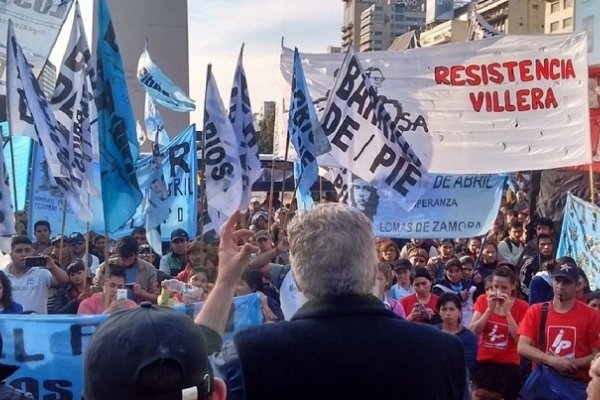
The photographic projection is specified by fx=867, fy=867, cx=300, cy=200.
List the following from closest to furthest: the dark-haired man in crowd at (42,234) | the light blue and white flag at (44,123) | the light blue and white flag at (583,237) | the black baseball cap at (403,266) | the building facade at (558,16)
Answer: the light blue and white flag at (44,123)
the black baseball cap at (403,266)
the light blue and white flag at (583,237)
the dark-haired man in crowd at (42,234)
the building facade at (558,16)

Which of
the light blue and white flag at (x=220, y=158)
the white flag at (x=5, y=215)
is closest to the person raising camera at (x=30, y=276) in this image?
the white flag at (x=5, y=215)

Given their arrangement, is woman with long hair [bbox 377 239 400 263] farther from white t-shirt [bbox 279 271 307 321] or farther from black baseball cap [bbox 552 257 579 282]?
black baseball cap [bbox 552 257 579 282]

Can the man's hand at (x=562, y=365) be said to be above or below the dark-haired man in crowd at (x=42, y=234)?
below

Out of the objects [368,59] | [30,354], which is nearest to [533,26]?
[368,59]

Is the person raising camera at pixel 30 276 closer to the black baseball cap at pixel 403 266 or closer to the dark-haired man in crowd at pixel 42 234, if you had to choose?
the dark-haired man in crowd at pixel 42 234

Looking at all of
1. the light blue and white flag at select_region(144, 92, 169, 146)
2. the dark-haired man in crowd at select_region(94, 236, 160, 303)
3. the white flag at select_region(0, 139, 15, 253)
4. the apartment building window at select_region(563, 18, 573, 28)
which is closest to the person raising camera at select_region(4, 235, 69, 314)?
the white flag at select_region(0, 139, 15, 253)

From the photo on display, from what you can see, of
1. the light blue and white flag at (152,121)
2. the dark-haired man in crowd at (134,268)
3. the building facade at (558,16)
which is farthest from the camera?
the building facade at (558,16)

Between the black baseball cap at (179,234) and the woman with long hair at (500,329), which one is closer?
the woman with long hair at (500,329)

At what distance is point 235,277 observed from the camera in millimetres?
2379

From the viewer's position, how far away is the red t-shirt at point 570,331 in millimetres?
5270

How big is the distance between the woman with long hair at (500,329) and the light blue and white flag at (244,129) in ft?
8.86

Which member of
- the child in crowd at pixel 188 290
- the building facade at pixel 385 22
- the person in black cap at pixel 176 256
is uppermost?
the building facade at pixel 385 22

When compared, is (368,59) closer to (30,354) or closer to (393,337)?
(30,354)

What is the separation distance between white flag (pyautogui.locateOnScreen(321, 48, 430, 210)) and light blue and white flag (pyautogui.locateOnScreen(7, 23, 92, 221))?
2411 mm
